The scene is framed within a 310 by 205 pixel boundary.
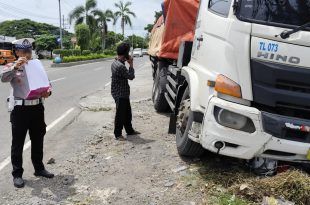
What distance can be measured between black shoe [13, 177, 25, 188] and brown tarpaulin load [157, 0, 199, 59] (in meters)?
4.19

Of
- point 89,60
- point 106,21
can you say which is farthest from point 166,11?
point 106,21

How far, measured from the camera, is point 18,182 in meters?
5.04

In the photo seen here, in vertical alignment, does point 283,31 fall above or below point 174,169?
above

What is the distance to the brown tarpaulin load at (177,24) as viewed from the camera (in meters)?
8.04

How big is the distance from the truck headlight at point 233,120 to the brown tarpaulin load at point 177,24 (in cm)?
381

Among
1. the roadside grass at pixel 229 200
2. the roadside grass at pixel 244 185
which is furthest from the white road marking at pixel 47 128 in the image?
the roadside grass at pixel 229 200

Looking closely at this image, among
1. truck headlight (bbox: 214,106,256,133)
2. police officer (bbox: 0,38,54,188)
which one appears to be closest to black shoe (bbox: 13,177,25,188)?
police officer (bbox: 0,38,54,188)

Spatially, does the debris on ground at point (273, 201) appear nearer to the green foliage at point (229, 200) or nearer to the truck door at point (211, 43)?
the green foliage at point (229, 200)

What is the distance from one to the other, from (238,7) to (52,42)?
7153cm

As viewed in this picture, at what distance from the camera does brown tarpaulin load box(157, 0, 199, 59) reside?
804 cm

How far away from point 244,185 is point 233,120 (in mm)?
699

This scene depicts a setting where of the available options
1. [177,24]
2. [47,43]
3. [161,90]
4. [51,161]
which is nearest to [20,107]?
[51,161]

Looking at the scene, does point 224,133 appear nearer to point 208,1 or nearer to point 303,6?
point 303,6

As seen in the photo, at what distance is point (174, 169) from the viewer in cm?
535
